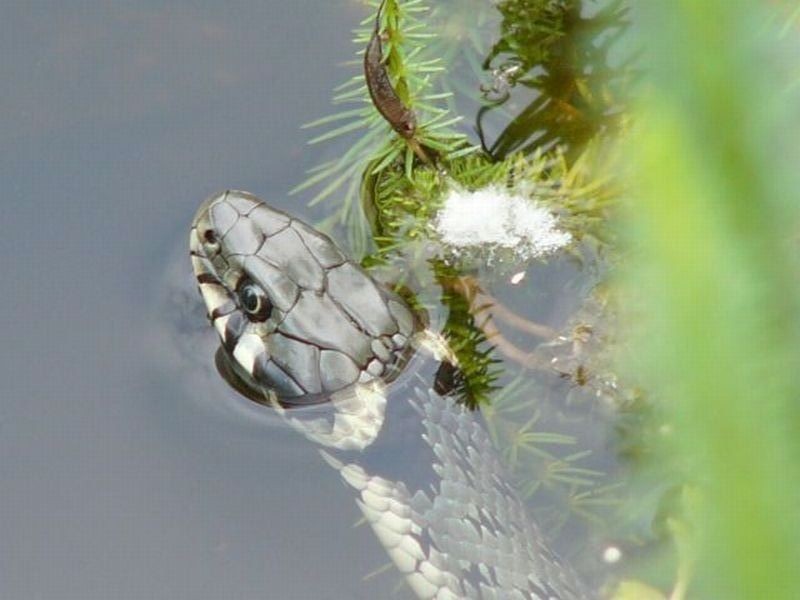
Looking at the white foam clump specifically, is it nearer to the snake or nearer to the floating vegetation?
the floating vegetation

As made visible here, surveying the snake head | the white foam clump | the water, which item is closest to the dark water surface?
the water

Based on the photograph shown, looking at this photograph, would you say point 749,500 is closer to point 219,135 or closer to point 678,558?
point 678,558

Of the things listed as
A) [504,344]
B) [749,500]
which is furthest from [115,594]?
[749,500]

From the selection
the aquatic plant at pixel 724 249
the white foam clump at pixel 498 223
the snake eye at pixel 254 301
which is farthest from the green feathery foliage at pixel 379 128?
the aquatic plant at pixel 724 249

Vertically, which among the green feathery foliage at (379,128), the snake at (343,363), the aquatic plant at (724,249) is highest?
the green feathery foliage at (379,128)

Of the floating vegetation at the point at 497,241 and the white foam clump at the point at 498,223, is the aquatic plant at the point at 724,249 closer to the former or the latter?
the floating vegetation at the point at 497,241

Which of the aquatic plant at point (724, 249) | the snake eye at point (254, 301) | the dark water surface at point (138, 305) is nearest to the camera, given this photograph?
the aquatic plant at point (724, 249)

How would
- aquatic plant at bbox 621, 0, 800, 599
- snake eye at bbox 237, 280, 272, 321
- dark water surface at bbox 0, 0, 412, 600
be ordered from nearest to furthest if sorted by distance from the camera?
1. aquatic plant at bbox 621, 0, 800, 599
2. dark water surface at bbox 0, 0, 412, 600
3. snake eye at bbox 237, 280, 272, 321
